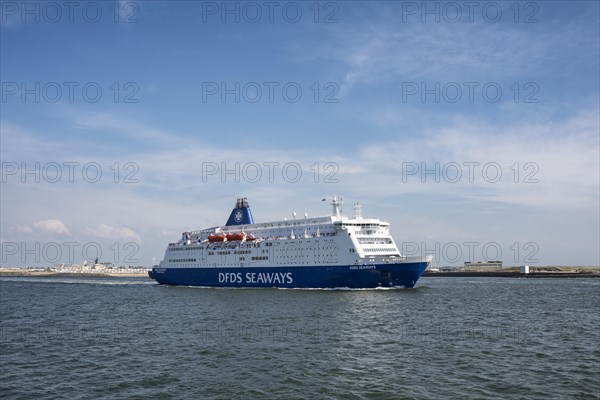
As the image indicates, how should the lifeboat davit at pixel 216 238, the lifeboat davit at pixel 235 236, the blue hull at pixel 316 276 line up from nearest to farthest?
the blue hull at pixel 316 276
the lifeboat davit at pixel 235 236
the lifeboat davit at pixel 216 238

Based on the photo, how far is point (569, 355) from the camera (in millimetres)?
17000

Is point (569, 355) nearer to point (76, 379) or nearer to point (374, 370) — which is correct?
point (374, 370)

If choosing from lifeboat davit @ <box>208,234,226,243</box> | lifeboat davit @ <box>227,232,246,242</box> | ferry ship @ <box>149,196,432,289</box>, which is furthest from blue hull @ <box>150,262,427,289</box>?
lifeboat davit @ <box>227,232,246,242</box>

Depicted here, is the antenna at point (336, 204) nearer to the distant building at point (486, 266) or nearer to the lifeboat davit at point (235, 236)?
the lifeboat davit at point (235, 236)

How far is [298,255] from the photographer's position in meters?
50.0

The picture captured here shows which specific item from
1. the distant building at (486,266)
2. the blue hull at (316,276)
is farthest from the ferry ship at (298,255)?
the distant building at (486,266)

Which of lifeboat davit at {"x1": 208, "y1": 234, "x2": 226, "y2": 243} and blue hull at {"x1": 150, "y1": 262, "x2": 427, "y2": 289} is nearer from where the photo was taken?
blue hull at {"x1": 150, "y1": 262, "x2": 427, "y2": 289}

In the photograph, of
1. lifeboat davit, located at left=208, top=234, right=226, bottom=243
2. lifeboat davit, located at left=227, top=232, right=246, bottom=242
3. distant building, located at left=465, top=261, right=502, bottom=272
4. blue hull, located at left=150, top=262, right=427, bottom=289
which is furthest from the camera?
distant building, located at left=465, top=261, right=502, bottom=272

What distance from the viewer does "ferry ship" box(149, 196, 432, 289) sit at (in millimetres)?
45312

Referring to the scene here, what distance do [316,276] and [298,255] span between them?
343 centimetres

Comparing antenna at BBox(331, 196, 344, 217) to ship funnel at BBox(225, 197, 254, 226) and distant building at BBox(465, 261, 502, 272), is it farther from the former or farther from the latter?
distant building at BBox(465, 261, 502, 272)

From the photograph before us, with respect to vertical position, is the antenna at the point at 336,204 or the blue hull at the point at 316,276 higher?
the antenna at the point at 336,204

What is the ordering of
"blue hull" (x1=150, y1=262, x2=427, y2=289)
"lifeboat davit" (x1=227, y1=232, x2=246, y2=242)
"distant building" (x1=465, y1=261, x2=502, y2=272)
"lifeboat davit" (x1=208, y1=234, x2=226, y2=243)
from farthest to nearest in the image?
"distant building" (x1=465, y1=261, x2=502, y2=272)
"lifeboat davit" (x1=208, y1=234, x2=226, y2=243)
"lifeboat davit" (x1=227, y1=232, x2=246, y2=242)
"blue hull" (x1=150, y1=262, x2=427, y2=289)

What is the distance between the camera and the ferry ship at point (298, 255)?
149 feet
